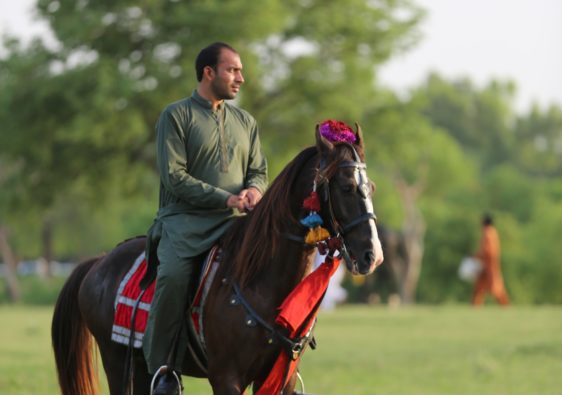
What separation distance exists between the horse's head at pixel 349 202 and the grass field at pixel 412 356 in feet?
22.9

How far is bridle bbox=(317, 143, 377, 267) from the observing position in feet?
19.8

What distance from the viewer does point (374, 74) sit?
3669 cm

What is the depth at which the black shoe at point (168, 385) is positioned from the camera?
6.78m

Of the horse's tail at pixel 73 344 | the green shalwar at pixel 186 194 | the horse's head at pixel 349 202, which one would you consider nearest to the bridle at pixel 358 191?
the horse's head at pixel 349 202

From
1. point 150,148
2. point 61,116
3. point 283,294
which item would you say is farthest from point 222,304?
point 150,148

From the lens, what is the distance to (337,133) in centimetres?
622

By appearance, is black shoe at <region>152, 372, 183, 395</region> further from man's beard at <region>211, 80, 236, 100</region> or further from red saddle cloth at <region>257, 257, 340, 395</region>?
man's beard at <region>211, 80, 236, 100</region>

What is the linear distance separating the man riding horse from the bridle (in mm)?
686

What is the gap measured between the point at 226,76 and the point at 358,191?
1.27 meters

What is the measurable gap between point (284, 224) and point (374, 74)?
100 ft

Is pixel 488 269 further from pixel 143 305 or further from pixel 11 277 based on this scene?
pixel 11 277

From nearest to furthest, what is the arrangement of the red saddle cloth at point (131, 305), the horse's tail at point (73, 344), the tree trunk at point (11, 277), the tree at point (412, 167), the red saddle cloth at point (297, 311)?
the red saddle cloth at point (297, 311)
the red saddle cloth at point (131, 305)
the horse's tail at point (73, 344)
the tree at point (412, 167)
the tree trunk at point (11, 277)

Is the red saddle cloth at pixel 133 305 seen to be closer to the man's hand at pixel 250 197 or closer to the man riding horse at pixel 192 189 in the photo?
the man riding horse at pixel 192 189

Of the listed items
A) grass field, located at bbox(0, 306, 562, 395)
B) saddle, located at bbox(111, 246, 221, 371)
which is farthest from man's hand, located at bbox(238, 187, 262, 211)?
grass field, located at bbox(0, 306, 562, 395)
